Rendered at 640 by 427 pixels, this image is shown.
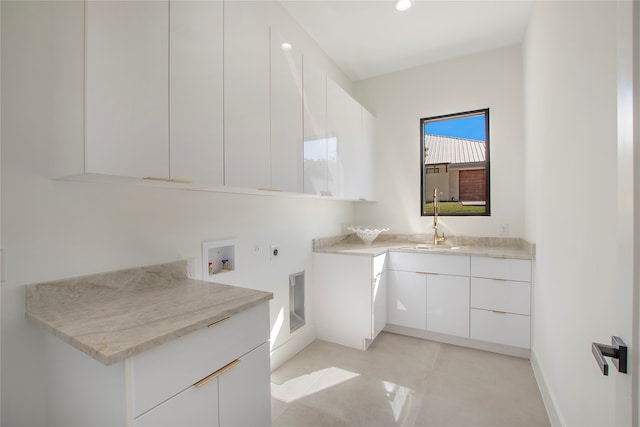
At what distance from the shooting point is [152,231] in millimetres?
1479

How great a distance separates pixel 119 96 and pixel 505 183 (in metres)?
3.23

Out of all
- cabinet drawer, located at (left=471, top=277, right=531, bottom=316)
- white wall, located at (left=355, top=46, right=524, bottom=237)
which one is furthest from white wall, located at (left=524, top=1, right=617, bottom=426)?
white wall, located at (left=355, top=46, right=524, bottom=237)

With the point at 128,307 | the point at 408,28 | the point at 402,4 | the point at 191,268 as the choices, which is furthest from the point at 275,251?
the point at 408,28

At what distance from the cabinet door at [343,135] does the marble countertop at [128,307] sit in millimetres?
1426

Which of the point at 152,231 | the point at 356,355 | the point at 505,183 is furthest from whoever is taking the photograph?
the point at 505,183

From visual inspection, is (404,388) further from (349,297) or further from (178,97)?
(178,97)

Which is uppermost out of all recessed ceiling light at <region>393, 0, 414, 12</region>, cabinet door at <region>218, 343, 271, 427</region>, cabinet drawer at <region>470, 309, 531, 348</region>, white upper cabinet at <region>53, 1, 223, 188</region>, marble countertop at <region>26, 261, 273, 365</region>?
recessed ceiling light at <region>393, 0, 414, 12</region>

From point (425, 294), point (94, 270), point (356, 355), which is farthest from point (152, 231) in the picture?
point (425, 294)

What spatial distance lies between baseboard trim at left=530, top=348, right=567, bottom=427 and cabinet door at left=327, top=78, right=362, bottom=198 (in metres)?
1.95

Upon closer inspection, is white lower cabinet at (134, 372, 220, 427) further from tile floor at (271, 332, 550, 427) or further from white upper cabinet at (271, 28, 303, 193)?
white upper cabinet at (271, 28, 303, 193)

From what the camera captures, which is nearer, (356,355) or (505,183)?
(356,355)

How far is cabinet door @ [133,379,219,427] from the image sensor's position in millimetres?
868

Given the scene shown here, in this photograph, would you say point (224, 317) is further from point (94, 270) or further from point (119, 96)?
point (119, 96)

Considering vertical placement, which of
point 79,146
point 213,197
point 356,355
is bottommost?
point 356,355
